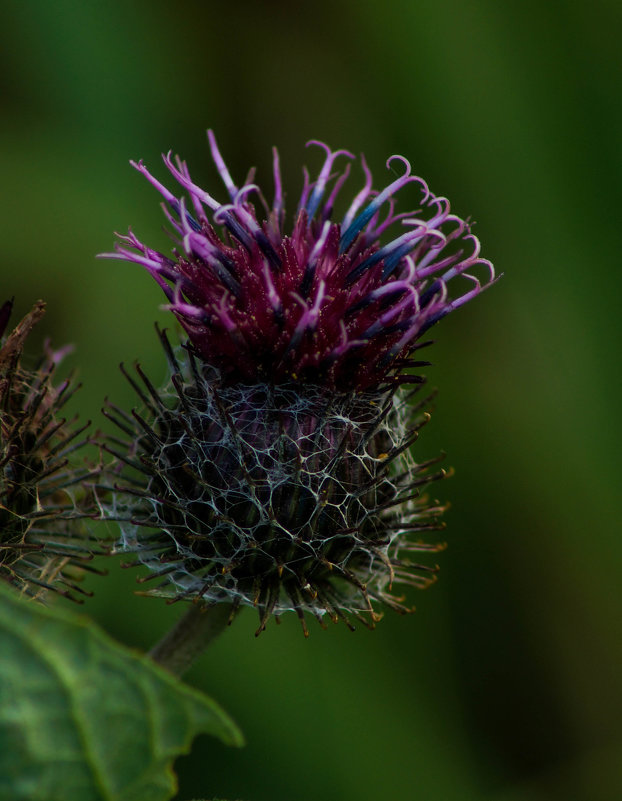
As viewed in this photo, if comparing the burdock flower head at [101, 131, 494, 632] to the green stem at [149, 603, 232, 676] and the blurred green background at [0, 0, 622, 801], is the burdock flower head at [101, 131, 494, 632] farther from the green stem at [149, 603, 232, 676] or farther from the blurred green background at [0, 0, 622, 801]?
the blurred green background at [0, 0, 622, 801]

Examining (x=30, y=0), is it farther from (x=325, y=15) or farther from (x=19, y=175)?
(x=325, y=15)

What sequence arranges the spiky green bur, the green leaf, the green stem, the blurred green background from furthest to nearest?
the blurred green background < the green stem < the spiky green bur < the green leaf

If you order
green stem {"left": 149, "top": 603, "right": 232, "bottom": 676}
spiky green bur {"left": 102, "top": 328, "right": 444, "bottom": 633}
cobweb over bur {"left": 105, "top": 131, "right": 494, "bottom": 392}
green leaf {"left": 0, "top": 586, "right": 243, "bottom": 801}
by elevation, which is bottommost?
green stem {"left": 149, "top": 603, "right": 232, "bottom": 676}

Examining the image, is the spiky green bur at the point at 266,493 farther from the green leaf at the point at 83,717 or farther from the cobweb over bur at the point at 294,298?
the green leaf at the point at 83,717

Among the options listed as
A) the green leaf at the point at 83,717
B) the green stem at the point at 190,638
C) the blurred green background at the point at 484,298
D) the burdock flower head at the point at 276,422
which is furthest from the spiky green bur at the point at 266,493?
the blurred green background at the point at 484,298

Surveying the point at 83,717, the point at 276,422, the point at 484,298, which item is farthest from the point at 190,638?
the point at 484,298

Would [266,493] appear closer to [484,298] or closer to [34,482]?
[34,482]

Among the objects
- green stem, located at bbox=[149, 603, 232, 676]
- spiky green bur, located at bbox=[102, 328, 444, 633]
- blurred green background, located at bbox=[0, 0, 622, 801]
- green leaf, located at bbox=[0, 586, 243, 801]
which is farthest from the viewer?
blurred green background, located at bbox=[0, 0, 622, 801]

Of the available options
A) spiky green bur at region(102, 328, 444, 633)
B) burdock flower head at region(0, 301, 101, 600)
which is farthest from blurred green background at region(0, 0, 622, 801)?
spiky green bur at region(102, 328, 444, 633)
